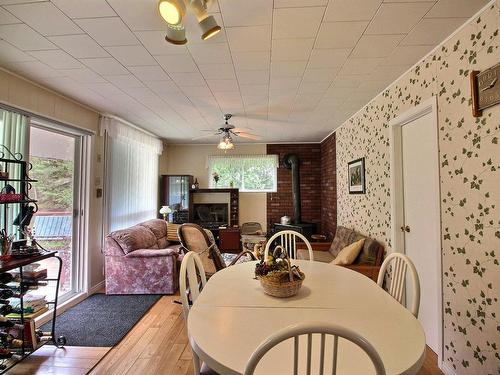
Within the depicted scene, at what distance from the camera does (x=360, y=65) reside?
2213 mm

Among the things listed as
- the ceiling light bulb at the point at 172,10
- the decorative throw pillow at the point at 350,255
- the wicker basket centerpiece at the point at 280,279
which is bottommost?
the decorative throw pillow at the point at 350,255

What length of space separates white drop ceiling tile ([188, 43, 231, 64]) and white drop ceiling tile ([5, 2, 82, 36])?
0.74 m

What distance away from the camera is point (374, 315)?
1199mm

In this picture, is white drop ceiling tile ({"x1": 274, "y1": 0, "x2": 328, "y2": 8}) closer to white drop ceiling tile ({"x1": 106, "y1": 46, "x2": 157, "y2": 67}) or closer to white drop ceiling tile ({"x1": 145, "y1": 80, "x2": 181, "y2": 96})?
white drop ceiling tile ({"x1": 106, "y1": 46, "x2": 157, "y2": 67})

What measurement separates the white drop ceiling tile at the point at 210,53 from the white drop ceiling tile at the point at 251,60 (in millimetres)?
74

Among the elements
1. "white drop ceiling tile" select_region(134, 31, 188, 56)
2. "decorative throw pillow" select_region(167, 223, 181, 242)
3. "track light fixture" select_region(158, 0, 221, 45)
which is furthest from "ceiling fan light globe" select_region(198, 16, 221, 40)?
"decorative throw pillow" select_region(167, 223, 181, 242)

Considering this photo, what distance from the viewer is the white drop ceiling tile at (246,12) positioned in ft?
4.79

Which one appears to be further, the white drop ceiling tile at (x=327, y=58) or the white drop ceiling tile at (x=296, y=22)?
the white drop ceiling tile at (x=327, y=58)

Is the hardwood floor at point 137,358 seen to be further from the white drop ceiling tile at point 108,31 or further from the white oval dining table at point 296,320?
the white drop ceiling tile at point 108,31

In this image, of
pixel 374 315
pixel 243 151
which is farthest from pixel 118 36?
pixel 243 151

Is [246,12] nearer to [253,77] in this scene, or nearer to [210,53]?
[210,53]

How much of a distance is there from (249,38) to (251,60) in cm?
30

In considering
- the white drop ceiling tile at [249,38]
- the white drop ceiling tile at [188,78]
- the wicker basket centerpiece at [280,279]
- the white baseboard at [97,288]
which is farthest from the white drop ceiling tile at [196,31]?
the white baseboard at [97,288]

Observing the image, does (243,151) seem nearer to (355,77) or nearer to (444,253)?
(355,77)
